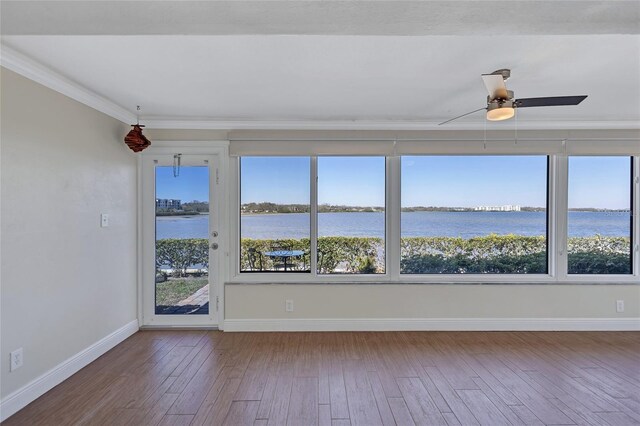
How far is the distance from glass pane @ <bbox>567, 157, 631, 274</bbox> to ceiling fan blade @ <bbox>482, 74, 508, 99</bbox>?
2356mm

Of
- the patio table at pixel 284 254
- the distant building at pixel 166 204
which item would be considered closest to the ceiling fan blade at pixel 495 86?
the patio table at pixel 284 254

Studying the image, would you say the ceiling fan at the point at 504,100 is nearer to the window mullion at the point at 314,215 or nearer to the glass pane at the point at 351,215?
the glass pane at the point at 351,215

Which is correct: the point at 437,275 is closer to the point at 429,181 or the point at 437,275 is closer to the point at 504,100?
the point at 429,181

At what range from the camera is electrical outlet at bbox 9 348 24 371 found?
7.09 feet

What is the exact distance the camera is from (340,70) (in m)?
2.33

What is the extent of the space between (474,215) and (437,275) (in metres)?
0.84

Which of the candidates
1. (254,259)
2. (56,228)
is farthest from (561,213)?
(56,228)

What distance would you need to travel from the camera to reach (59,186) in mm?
2553

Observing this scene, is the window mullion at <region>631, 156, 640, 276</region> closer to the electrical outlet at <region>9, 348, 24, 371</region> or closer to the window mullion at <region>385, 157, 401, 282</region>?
the window mullion at <region>385, 157, 401, 282</region>

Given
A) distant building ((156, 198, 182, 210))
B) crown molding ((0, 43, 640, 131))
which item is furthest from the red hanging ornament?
distant building ((156, 198, 182, 210))

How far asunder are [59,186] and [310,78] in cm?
214

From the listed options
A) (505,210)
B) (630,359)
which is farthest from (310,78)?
(630,359)

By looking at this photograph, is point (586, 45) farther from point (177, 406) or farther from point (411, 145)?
point (177, 406)

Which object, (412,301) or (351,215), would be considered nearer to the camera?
(412,301)
